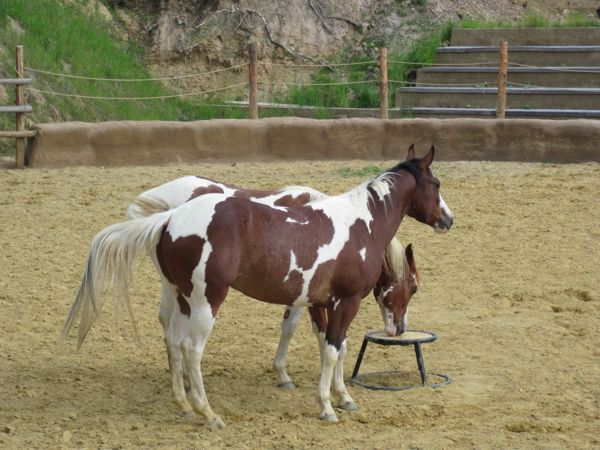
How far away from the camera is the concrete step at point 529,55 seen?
18156 millimetres

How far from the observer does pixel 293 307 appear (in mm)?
6723

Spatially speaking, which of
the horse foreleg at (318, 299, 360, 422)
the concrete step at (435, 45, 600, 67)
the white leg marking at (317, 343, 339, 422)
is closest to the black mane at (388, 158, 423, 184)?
the horse foreleg at (318, 299, 360, 422)

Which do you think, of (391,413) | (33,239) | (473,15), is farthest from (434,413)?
(473,15)

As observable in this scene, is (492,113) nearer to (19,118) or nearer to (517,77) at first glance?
(517,77)

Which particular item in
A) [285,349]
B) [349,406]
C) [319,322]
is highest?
[319,322]

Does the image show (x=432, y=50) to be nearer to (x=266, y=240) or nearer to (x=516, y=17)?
(x=516, y=17)

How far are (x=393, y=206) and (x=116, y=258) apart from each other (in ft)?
5.81

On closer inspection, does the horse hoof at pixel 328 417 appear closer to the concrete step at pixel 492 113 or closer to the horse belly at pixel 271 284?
Answer: the horse belly at pixel 271 284

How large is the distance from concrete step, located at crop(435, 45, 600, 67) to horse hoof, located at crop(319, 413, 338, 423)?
12808mm

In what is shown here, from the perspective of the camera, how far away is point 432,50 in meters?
19.3

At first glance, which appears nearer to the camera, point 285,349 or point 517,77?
point 285,349

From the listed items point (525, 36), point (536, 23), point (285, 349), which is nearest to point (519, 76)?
point (525, 36)

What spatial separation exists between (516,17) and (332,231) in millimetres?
16611

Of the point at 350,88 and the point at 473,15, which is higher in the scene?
the point at 473,15
